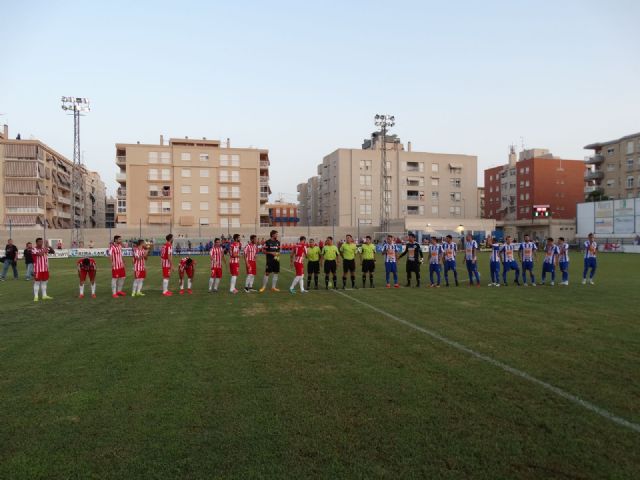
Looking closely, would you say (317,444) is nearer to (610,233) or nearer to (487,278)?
(487,278)

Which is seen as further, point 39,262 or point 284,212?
point 284,212

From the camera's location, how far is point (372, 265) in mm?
17156

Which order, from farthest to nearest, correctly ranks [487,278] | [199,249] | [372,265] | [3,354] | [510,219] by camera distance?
[510,219]
[199,249]
[487,278]
[372,265]
[3,354]

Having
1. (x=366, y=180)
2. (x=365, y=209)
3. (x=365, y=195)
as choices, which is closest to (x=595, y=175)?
(x=366, y=180)

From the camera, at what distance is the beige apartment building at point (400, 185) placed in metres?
80.3

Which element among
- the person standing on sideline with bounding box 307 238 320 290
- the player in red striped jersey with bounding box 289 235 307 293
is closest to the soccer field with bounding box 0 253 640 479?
the player in red striped jersey with bounding box 289 235 307 293

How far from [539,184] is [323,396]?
88926mm

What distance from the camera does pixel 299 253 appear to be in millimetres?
15891

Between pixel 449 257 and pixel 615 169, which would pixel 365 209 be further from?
pixel 449 257

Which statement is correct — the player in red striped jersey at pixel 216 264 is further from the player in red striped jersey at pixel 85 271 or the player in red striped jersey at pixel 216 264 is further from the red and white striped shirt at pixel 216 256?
the player in red striped jersey at pixel 85 271

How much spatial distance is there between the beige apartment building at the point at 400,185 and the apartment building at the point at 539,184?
962 centimetres

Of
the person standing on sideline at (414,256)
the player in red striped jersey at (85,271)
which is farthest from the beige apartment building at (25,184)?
the person standing on sideline at (414,256)

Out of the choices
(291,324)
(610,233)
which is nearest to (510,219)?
(610,233)

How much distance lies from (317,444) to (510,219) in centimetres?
9274
